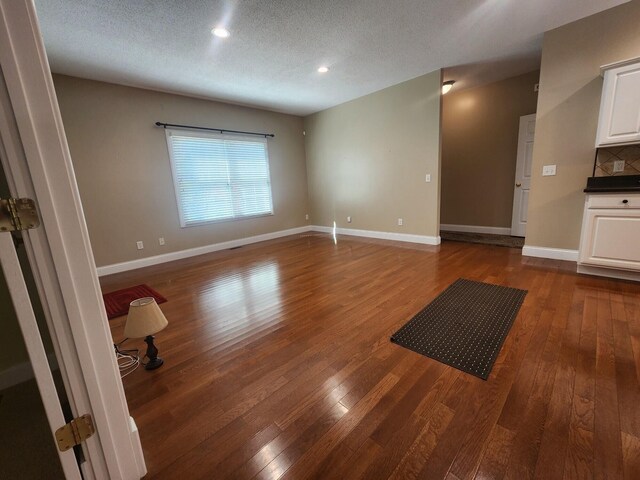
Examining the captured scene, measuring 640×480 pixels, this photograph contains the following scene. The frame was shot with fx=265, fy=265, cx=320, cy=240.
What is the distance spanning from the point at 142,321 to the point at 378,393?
142cm

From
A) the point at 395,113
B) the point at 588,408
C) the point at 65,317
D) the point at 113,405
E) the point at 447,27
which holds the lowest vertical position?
the point at 588,408

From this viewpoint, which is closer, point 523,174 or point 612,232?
point 612,232

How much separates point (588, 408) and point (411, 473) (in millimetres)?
959

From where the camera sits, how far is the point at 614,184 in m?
2.67

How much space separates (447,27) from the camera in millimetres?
2734

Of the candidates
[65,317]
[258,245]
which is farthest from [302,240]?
[65,317]

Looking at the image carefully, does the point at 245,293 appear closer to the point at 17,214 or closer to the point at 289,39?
the point at 17,214

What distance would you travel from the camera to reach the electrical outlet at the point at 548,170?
3.16 metres

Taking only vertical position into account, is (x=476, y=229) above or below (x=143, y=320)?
below

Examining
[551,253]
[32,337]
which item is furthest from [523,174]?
[32,337]

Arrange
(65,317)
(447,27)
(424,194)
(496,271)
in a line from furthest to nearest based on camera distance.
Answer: (424,194) < (496,271) < (447,27) < (65,317)

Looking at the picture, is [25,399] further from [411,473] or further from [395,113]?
[395,113]

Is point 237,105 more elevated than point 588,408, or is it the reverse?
point 237,105

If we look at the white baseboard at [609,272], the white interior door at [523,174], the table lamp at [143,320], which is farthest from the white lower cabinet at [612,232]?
the table lamp at [143,320]
